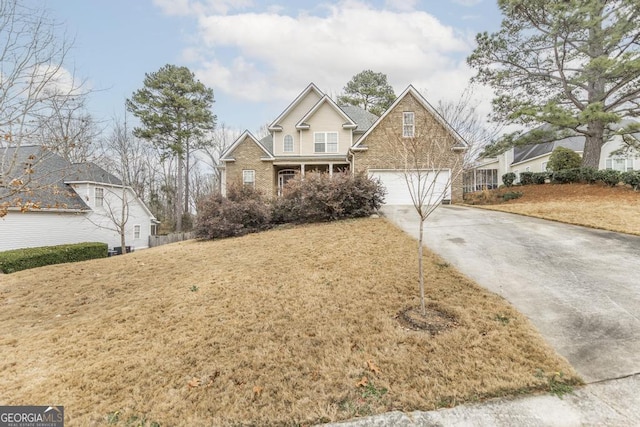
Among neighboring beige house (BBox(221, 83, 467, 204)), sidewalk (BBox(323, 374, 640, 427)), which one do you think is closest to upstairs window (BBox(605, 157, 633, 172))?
neighboring beige house (BBox(221, 83, 467, 204))

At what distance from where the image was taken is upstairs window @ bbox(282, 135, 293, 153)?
2109 centimetres

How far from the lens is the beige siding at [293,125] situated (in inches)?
829

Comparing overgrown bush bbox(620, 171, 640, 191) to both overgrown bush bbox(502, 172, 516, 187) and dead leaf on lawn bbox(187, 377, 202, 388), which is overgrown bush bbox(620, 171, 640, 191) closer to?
overgrown bush bbox(502, 172, 516, 187)

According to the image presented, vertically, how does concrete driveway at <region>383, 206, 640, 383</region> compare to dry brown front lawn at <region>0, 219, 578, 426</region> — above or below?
above

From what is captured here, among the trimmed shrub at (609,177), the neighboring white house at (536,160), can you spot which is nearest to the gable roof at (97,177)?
the neighboring white house at (536,160)

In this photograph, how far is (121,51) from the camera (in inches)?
350

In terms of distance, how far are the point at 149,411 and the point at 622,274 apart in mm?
8078

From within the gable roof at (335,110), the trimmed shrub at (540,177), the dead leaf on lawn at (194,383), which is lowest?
the dead leaf on lawn at (194,383)

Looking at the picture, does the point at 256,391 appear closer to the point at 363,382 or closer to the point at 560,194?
the point at 363,382

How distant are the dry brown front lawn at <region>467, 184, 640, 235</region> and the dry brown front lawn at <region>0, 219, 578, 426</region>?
6.86 m

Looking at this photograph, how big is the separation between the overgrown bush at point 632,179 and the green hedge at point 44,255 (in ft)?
90.4

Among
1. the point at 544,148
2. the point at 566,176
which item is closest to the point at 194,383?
the point at 566,176

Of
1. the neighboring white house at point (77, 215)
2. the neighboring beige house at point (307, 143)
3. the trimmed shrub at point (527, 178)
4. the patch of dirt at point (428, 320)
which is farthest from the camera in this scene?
the trimmed shrub at point (527, 178)

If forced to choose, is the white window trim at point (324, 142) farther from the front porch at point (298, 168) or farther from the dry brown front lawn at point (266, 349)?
the dry brown front lawn at point (266, 349)
